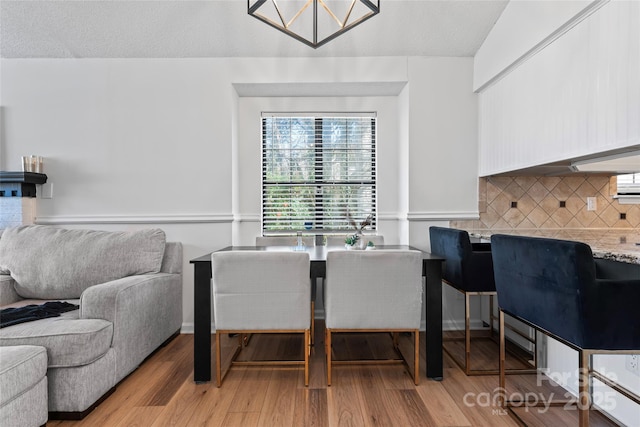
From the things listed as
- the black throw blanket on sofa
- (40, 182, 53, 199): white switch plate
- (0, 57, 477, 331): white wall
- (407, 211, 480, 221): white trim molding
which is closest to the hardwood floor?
the black throw blanket on sofa

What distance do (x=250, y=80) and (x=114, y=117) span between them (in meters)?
1.26

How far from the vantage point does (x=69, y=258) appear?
2635 mm

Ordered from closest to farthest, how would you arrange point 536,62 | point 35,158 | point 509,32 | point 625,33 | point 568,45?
point 625,33
point 568,45
point 536,62
point 509,32
point 35,158

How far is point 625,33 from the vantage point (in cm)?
171

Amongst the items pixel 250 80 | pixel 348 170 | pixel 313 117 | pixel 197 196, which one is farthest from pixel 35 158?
pixel 348 170

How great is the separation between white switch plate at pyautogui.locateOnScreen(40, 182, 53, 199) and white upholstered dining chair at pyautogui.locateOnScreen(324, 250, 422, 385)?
270 cm

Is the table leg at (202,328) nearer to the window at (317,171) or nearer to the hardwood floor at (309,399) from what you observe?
the hardwood floor at (309,399)

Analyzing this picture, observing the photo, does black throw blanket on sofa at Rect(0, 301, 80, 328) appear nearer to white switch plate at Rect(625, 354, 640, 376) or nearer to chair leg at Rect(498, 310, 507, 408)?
chair leg at Rect(498, 310, 507, 408)

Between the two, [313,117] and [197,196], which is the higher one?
[313,117]

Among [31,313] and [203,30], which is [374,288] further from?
[203,30]

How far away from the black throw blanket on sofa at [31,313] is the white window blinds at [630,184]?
428 centimetres

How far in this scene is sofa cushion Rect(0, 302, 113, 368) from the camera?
1781 mm

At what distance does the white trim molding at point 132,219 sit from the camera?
10.2ft

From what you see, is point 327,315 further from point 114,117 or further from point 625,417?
point 114,117
